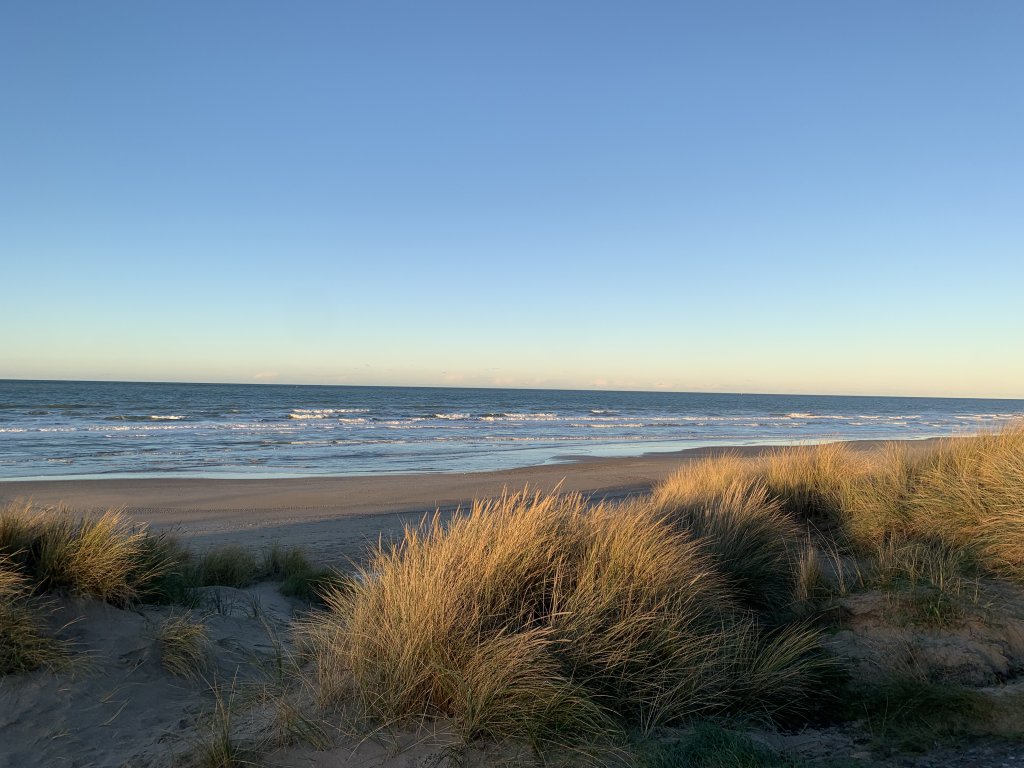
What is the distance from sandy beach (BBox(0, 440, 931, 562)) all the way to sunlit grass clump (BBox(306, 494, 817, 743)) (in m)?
4.38

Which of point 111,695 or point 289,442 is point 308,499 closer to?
point 111,695

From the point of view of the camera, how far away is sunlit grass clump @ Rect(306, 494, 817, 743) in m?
3.83

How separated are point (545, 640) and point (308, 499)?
1219cm

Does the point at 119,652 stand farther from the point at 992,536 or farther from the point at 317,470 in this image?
the point at 317,470

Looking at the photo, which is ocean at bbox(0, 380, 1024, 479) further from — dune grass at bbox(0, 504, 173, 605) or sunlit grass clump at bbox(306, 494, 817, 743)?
dune grass at bbox(0, 504, 173, 605)

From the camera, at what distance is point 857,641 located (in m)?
5.40

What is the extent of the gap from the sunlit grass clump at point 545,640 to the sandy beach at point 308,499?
4383 mm

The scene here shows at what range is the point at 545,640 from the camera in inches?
161

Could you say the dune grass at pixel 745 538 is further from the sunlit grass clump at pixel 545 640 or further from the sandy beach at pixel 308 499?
the sandy beach at pixel 308 499

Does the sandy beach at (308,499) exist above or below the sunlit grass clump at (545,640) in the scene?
below

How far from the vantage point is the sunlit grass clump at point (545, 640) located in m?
3.83

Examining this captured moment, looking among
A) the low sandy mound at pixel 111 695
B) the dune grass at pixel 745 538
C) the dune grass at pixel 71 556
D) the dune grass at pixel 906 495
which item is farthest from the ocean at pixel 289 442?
the dune grass at pixel 71 556

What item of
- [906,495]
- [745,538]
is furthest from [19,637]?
[906,495]

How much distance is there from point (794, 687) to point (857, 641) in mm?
1211
